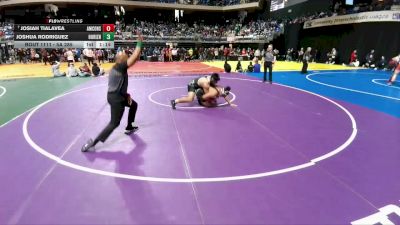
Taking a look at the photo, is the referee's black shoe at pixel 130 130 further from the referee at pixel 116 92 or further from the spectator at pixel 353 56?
the spectator at pixel 353 56

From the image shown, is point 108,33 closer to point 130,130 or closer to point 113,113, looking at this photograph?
point 130,130

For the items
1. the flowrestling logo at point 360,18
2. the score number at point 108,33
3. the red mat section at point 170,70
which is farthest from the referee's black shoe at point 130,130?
the flowrestling logo at point 360,18

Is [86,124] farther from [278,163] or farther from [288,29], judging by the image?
[288,29]

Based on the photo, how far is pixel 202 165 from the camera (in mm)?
4379

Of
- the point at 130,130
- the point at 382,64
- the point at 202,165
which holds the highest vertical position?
the point at 382,64

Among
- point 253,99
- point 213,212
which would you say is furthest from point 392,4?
point 213,212

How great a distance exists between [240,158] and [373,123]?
397cm

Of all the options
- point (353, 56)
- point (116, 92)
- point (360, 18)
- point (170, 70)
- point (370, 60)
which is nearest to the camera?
point (116, 92)

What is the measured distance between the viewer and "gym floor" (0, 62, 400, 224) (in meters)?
3.22

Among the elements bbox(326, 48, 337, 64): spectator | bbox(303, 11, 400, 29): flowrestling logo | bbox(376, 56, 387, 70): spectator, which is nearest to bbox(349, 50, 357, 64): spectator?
bbox(326, 48, 337, 64): spectator

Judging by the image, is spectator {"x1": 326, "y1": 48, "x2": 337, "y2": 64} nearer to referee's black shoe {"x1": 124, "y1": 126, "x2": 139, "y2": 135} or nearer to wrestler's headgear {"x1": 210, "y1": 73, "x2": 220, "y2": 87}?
wrestler's headgear {"x1": 210, "y1": 73, "x2": 220, "y2": 87}

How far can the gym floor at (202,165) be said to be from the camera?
3219 millimetres

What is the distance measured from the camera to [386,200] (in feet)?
11.4
